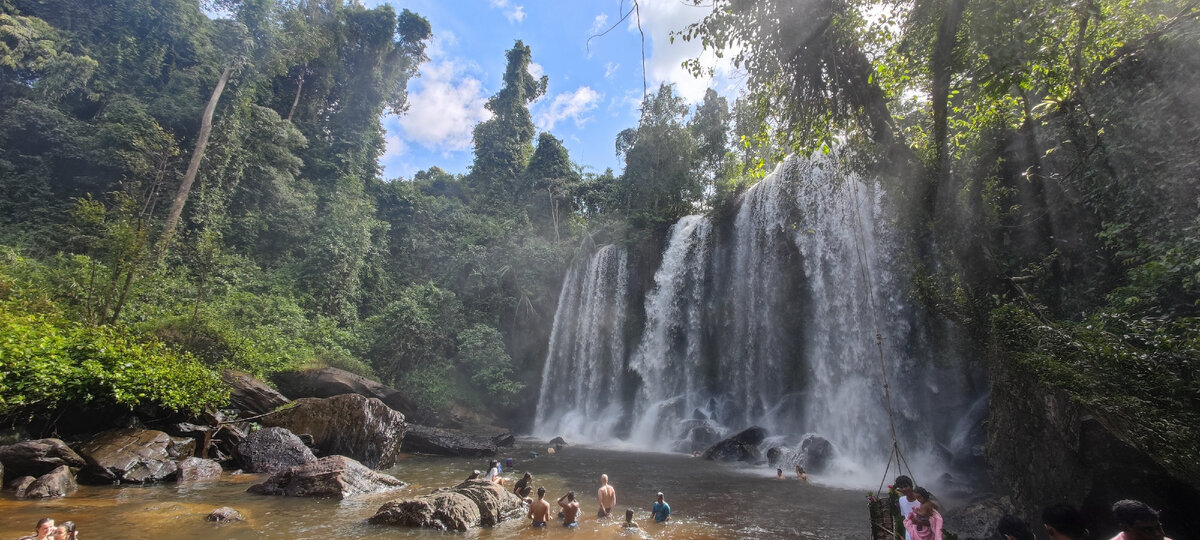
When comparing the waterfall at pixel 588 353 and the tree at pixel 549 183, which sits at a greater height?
the tree at pixel 549 183

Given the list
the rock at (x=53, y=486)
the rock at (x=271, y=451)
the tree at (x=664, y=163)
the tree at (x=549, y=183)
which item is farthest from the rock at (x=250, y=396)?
the tree at (x=549, y=183)

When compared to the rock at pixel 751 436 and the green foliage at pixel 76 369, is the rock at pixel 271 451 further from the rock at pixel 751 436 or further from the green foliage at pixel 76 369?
the rock at pixel 751 436

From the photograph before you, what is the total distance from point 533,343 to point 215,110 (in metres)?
22.5

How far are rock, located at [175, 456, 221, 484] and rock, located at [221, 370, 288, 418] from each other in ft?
9.60

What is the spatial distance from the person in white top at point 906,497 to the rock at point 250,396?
15.5 meters

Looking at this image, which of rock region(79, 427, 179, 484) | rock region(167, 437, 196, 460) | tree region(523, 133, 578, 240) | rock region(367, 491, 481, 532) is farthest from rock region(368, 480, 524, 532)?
tree region(523, 133, 578, 240)

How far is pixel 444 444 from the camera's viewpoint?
53.9 feet

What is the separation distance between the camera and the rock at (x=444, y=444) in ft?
53.1

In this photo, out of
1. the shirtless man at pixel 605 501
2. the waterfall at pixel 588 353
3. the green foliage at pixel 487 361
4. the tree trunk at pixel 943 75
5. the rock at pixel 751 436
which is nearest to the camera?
the tree trunk at pixel 943 75

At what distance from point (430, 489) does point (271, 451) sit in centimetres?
456

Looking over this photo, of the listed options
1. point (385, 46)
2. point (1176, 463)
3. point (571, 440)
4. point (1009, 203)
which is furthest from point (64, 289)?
point (385, 46)

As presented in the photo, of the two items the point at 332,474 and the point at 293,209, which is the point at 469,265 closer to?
the point at 293,209

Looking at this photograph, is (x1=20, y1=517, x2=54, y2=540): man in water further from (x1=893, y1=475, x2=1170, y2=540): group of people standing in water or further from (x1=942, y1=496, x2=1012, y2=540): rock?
(x1=942, y1=496, x2=1012, y2=540): rock

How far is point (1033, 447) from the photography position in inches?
277
